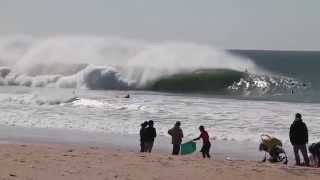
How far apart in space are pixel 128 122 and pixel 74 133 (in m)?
3.53

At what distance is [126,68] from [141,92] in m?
12.9

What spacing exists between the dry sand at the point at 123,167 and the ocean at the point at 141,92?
704cm

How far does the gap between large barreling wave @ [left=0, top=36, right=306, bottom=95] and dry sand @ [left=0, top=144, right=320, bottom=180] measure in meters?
37.7

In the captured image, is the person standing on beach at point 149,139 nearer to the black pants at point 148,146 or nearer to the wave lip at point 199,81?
the black pants at point 148,146

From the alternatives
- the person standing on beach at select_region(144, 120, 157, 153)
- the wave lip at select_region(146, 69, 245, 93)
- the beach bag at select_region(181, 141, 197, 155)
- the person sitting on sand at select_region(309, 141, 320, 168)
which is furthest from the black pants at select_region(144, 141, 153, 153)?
the wave lip at select_region(146, 69, 245, 93)

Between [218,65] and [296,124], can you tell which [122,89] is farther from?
[296,124]

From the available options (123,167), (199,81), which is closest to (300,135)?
(123,167)

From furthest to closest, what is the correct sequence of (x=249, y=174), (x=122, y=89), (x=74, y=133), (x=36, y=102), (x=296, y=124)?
(x=122, y=89) < (x=36, y=102) < (x=74, y=133) < (x=296, y=124) < (x=249, y=174)

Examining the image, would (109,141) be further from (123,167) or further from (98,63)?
(98,63)

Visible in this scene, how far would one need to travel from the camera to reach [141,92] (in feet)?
156

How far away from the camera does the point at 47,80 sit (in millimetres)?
56938

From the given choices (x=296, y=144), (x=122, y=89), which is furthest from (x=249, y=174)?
(x=122, y=89)

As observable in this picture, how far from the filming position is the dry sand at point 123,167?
1155cm

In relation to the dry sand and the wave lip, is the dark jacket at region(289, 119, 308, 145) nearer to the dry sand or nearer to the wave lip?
the dry sand
